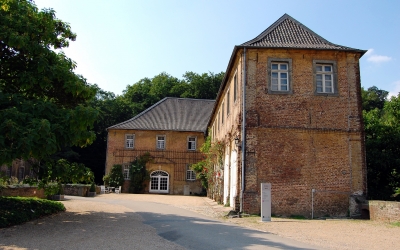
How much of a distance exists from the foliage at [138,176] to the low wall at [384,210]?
23.2m

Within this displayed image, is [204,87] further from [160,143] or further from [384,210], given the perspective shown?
[384,210]

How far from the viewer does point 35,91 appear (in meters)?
11.9

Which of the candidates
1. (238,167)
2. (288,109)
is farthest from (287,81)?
(238,167)

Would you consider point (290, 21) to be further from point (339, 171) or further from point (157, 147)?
point (157, 147)

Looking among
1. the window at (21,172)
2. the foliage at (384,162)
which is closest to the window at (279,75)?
the foliage at (384,162)

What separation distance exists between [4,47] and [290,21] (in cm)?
1352

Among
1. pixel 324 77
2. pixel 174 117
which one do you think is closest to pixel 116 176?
pixel 174 117

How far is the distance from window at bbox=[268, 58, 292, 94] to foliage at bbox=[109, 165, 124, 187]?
2196 centimetres

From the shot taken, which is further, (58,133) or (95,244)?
(58,133)

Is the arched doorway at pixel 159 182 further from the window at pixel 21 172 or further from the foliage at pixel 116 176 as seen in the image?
the window at pixel 21 172

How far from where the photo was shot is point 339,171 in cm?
1572

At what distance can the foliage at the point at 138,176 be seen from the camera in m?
34.4

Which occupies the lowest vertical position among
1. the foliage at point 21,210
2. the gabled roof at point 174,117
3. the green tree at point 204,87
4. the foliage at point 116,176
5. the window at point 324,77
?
the foliage at point 21,210

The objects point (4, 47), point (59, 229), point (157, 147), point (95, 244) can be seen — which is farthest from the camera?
point (157, 147)
